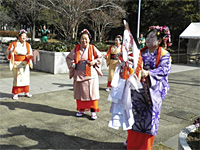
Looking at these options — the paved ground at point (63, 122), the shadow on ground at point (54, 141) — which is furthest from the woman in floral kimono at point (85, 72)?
the shadow on ground at point (54, 141)

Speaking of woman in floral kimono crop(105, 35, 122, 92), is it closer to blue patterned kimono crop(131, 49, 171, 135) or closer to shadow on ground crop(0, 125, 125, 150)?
shadow on ground crop(0, 125, 125, 150)

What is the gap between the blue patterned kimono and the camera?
3.08 m

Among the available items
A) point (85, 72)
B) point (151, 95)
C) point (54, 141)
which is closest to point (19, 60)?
point (85, 72)

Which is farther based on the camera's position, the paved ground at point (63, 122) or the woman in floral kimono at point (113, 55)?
the woman in floral kimono at point (113, 55)

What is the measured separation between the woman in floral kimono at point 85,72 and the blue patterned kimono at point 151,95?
5.53 feet

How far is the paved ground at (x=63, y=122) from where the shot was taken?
12.3 feet

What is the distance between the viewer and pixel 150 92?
10.1 ft

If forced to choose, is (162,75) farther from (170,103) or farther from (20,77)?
(20,77)

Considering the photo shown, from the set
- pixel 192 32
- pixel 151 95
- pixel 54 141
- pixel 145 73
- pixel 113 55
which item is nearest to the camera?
pixel 145 73

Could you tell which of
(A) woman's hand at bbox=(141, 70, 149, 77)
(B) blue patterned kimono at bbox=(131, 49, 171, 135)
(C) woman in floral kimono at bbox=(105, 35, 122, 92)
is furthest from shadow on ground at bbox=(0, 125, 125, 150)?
(C) woman in floral kimono at bbox=(105, 35, 122, 92)

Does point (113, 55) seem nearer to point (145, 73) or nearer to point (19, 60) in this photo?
point (19, 60)

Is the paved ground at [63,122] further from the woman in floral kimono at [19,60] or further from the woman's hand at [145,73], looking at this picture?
the woman's hand at [145,73]

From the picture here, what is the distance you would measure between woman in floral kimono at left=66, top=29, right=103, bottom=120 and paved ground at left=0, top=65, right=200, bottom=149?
0.37m

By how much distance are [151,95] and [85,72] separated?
2.00 meters
